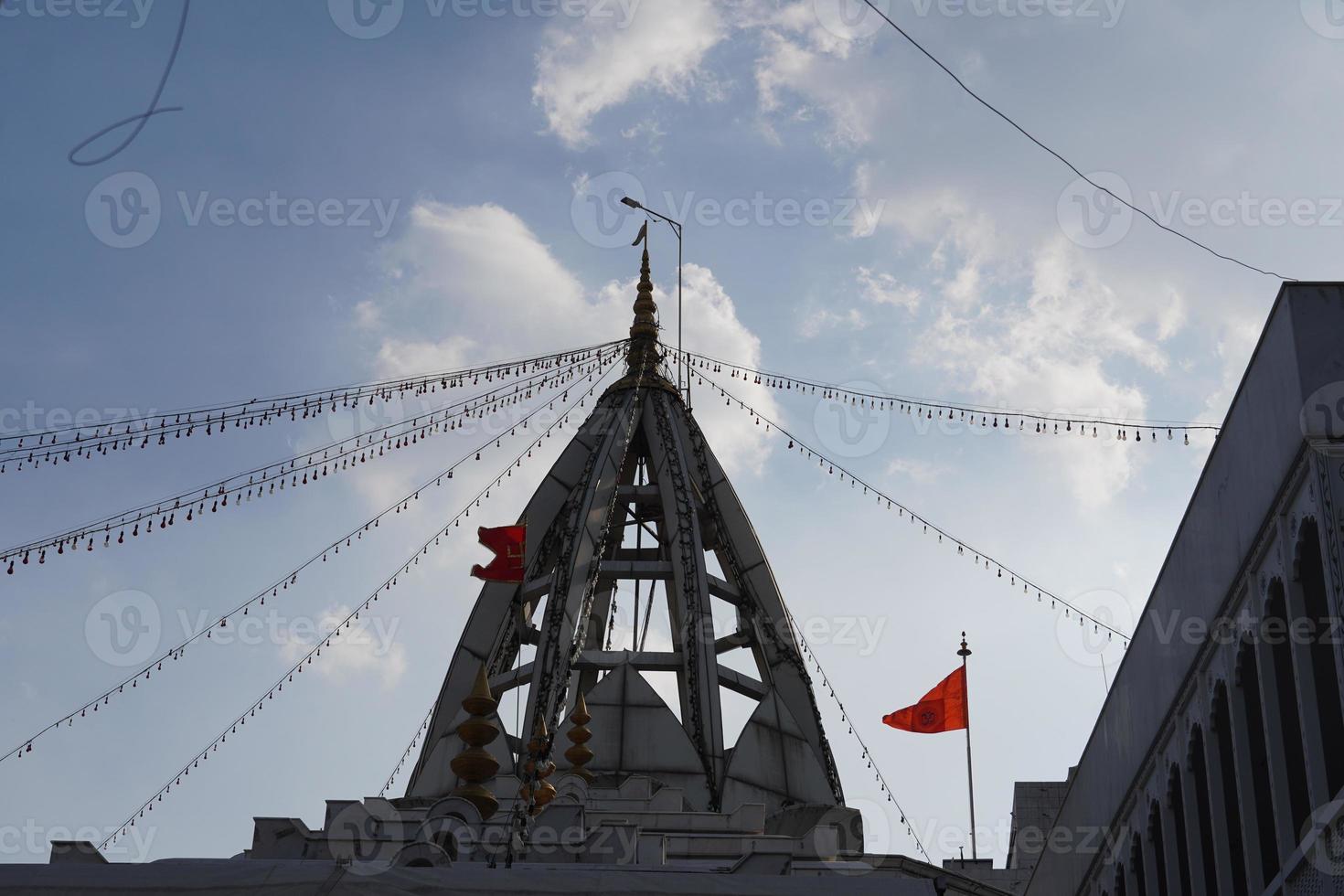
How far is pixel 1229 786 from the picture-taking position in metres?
14.9

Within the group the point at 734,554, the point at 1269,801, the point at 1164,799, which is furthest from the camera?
the point at 734,554

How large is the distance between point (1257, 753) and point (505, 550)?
1028 inches

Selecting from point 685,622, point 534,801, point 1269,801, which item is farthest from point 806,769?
point 1269,801

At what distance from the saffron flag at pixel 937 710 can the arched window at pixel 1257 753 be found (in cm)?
2372

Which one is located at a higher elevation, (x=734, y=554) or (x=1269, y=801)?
(x=734, y=554)

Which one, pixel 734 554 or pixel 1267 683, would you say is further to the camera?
pixel 734 554

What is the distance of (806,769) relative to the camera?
40.0 meters

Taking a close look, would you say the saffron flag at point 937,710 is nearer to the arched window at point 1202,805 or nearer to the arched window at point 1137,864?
the arched window at point 1137,864

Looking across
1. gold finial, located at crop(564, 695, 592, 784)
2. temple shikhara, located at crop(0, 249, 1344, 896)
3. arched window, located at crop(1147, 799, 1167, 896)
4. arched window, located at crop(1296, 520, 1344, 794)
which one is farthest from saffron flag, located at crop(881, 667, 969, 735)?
arched window, located at crop(1296, 520, 1344, 794)

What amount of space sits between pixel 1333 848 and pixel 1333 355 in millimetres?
3946

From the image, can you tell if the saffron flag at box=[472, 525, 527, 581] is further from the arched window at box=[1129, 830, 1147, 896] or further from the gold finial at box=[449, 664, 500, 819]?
the arched window at box=[1129, 830, 1147, 896]

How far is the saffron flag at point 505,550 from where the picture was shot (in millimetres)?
38594

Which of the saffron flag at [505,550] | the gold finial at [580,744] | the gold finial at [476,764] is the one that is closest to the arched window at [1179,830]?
the gold finial at [476,764]

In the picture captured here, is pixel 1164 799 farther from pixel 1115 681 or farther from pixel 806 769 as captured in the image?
pixel 806 769
